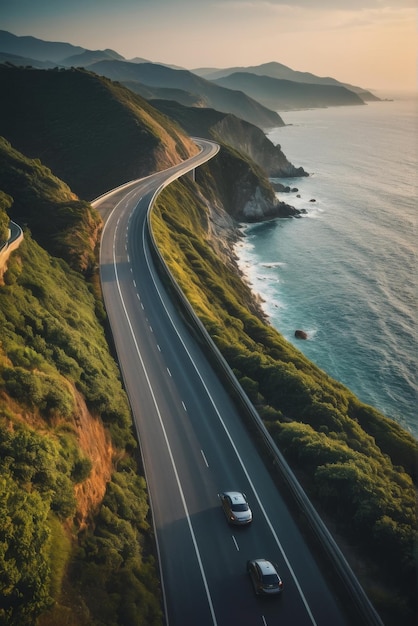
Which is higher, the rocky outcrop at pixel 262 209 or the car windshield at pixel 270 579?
the rocky outcrop at pixel 262 209

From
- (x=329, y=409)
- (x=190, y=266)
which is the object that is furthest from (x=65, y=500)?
(x=190, y=266)

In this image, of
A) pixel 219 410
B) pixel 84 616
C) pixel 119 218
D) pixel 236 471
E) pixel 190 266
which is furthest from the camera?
pixel 119 218

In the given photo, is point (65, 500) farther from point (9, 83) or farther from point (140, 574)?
point (9, 83)

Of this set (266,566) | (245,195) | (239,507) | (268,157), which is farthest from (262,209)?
(266,566)

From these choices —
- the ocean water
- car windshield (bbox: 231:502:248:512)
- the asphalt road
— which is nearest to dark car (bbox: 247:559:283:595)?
the asphalt road

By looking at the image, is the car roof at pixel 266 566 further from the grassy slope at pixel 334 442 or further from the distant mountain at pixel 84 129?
the distant mountain at pixel 84 129

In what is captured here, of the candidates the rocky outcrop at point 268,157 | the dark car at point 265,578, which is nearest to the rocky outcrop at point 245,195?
the rocky outcrop at point 268,157

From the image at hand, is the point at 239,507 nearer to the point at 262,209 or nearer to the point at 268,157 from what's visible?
the point at 262,209
